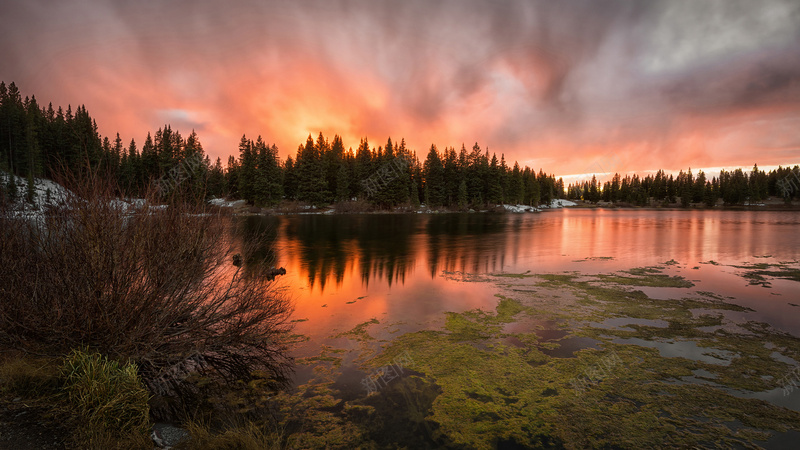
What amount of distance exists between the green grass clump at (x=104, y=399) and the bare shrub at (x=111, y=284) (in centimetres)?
47

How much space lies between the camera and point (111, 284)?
688 cm

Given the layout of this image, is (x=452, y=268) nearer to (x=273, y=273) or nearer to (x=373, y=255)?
(x=373, y=255)

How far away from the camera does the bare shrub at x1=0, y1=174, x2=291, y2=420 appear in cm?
667

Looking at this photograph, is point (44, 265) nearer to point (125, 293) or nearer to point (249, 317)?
point (125, 293)

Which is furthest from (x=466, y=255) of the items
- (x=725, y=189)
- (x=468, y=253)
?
(x=725, y=189)

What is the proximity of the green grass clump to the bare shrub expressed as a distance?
1.54 feet

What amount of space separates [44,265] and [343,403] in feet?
22.7

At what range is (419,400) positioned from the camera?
A: 27.0 ft

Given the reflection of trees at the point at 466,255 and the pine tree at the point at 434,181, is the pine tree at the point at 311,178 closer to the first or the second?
the pine tree at the point at 434,181

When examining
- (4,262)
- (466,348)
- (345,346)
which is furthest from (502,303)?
(4,262)

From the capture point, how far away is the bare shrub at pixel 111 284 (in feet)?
21.9

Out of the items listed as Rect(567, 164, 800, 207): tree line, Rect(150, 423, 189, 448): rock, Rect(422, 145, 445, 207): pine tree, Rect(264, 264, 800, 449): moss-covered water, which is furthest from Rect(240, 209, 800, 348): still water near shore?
Rect(567, 164, 800, 207): tree line

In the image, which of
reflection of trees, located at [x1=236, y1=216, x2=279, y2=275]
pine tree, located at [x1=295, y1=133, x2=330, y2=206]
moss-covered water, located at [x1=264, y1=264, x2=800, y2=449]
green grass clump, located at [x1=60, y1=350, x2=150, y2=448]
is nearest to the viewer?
green grass clump, located at [x1=60, y1=350, x2=150, y2=448]

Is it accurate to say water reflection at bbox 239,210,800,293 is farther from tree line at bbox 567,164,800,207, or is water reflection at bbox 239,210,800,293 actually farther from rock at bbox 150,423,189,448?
tree line at bbox 567,164,800,207
